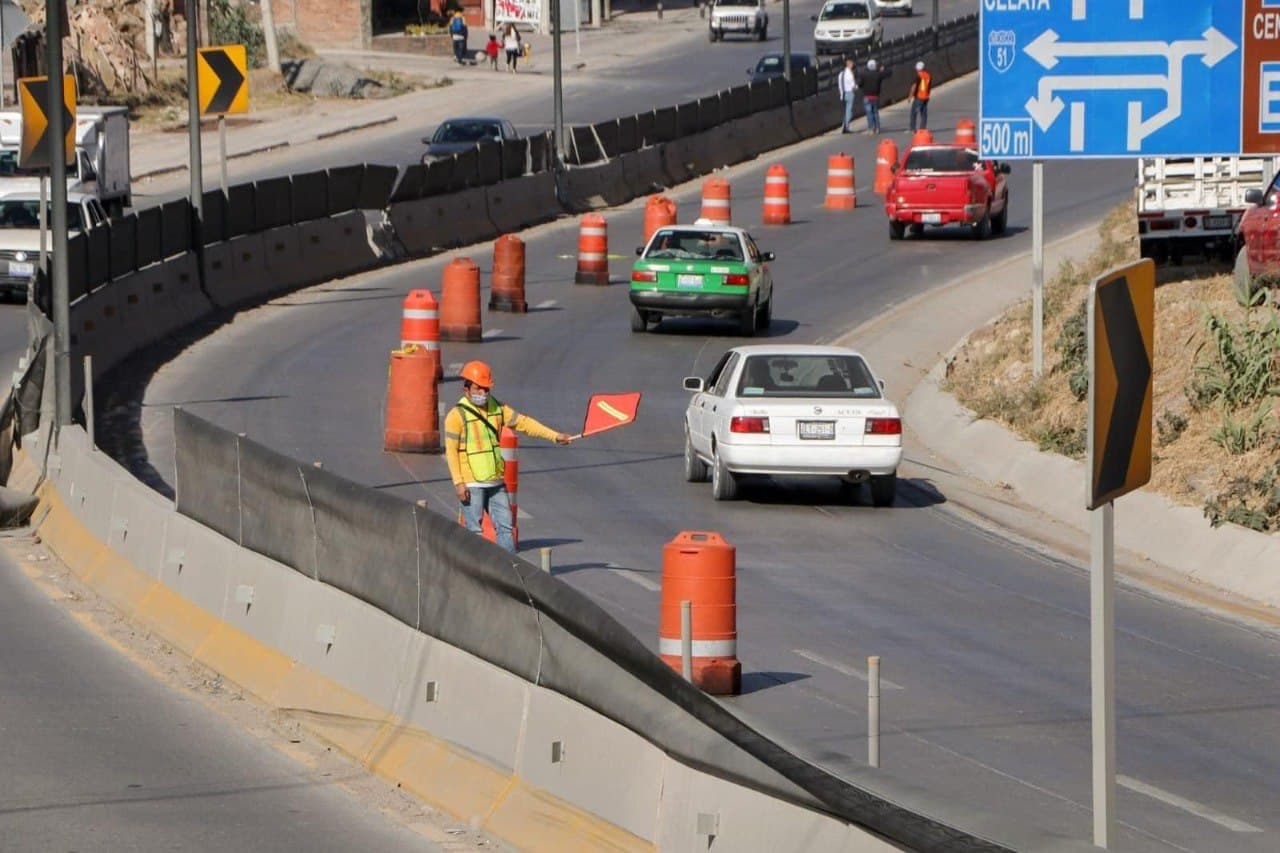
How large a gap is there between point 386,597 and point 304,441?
40.5 ft

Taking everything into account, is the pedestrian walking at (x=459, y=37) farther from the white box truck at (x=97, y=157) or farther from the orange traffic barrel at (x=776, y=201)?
the orange traffic barrel at (x=776, y=201)

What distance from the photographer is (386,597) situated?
11.8m

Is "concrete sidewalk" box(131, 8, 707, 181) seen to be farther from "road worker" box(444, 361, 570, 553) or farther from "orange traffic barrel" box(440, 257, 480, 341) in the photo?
"road worker" box(444, 361, 570, 553)

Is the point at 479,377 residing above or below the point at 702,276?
above

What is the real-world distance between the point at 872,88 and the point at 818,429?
40626 millimetres

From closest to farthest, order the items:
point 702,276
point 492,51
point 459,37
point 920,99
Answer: point 702,276
point 920,99
point 492,51
point 459,37

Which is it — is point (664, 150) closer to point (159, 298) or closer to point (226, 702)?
point (159, 298)

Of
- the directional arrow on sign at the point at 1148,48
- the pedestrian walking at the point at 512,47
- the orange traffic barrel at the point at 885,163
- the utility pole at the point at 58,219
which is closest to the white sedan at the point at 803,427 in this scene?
the directional arrow on sign at the point at 1148,48

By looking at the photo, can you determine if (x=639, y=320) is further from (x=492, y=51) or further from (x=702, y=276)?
(x=492, y=51)

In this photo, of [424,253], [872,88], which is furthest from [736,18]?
[424,253]

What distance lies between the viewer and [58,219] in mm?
19609

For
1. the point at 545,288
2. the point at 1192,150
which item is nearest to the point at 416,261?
Result: the point at 545,288

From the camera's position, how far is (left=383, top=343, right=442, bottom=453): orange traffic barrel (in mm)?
23266

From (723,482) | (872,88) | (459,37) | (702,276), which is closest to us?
(723,482)
